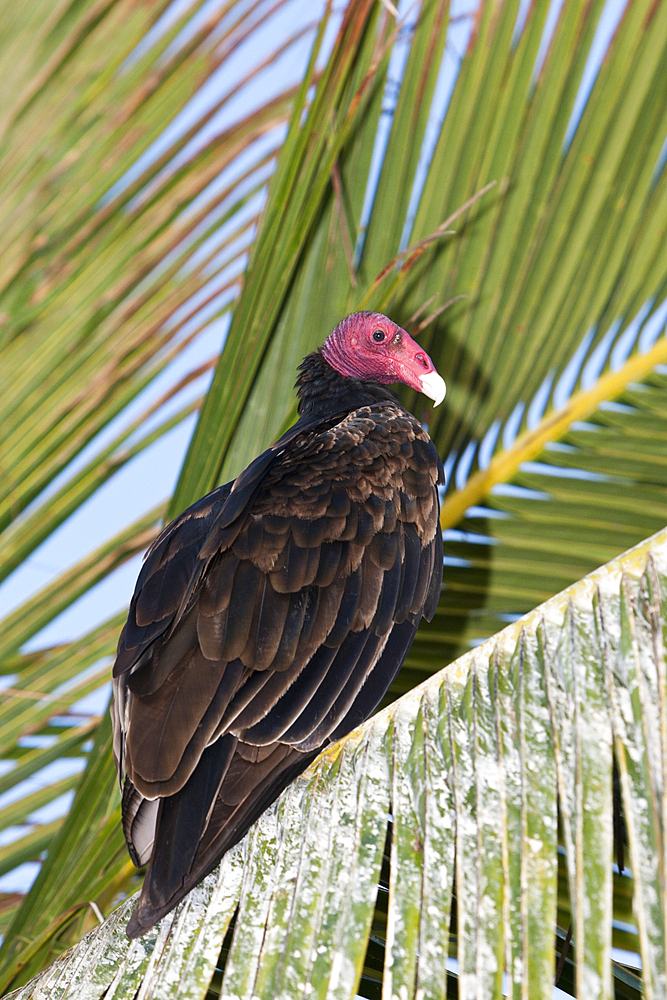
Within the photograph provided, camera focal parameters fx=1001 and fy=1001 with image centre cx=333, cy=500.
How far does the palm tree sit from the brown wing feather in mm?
123

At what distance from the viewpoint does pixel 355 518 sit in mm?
1932

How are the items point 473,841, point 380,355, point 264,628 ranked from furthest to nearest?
1. point 380,355
2. point 264,628
3. point 473,841

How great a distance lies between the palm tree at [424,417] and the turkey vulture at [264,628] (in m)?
0.11

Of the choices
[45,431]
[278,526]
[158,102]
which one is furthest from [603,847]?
[158,102]

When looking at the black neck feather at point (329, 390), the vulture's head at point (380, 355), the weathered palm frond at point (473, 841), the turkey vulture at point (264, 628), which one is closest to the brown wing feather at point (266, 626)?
the turkey vulture at point (264, 628)

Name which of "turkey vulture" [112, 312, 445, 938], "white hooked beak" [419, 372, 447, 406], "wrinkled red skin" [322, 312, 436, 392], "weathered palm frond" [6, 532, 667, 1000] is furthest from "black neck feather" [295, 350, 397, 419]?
"weathered palm frond" [6, 532, 667, 1000]

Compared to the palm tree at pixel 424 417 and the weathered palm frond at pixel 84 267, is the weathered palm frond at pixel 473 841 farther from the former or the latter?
the weathered palm frond at pixel 84 267

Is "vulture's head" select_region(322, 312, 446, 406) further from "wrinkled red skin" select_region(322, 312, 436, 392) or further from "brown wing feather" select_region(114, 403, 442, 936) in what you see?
"brown wing feather" select_region(114, 403, 442, 936)

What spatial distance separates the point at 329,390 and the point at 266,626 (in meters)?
1.14

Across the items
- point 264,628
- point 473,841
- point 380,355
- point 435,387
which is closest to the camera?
point 473,841

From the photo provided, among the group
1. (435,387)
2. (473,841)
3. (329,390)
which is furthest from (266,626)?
(329,390)

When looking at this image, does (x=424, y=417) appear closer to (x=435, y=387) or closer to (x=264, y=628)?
(x=435, y=387)

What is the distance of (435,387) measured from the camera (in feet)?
7.86

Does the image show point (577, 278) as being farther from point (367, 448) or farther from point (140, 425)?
point (140, 425)
